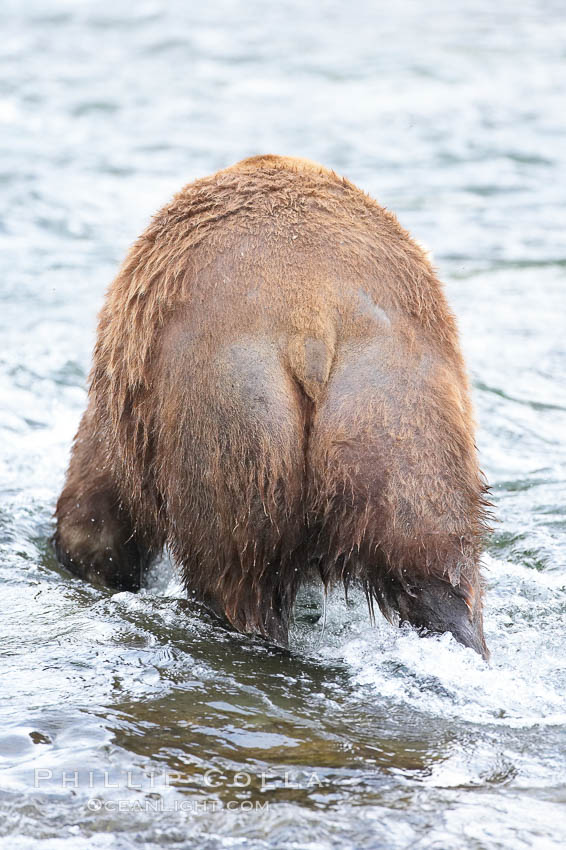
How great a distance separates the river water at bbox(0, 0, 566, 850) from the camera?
2.89 metres

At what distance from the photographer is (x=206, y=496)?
3.53 meters

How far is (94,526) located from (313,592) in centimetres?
108


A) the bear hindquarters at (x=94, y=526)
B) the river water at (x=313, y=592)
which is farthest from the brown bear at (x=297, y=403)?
the bear hindquarters at (x=94, y=526)

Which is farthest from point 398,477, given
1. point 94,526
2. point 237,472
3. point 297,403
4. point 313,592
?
point 94,526

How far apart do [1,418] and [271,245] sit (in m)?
3.62

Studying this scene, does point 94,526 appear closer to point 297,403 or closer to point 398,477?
point 297,403

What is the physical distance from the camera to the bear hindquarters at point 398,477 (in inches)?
132

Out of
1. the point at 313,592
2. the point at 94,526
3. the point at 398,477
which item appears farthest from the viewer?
the point at 94,526

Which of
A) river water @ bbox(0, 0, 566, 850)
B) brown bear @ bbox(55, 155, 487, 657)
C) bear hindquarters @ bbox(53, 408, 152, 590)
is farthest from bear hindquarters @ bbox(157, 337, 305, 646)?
bear hindquarters @ bbox(53, 408, 152, 590)

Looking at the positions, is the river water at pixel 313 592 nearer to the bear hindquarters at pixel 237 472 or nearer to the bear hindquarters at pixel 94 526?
the bear hindquarters at pixel 94 526

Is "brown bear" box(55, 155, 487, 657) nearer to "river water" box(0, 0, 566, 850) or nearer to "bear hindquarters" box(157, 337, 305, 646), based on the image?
"bear hindquarters" box(157, 337, 305, 646)

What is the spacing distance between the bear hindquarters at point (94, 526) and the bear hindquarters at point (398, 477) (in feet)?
4.18

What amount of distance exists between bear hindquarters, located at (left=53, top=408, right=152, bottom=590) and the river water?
12 centimetres

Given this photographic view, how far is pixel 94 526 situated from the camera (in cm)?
470
